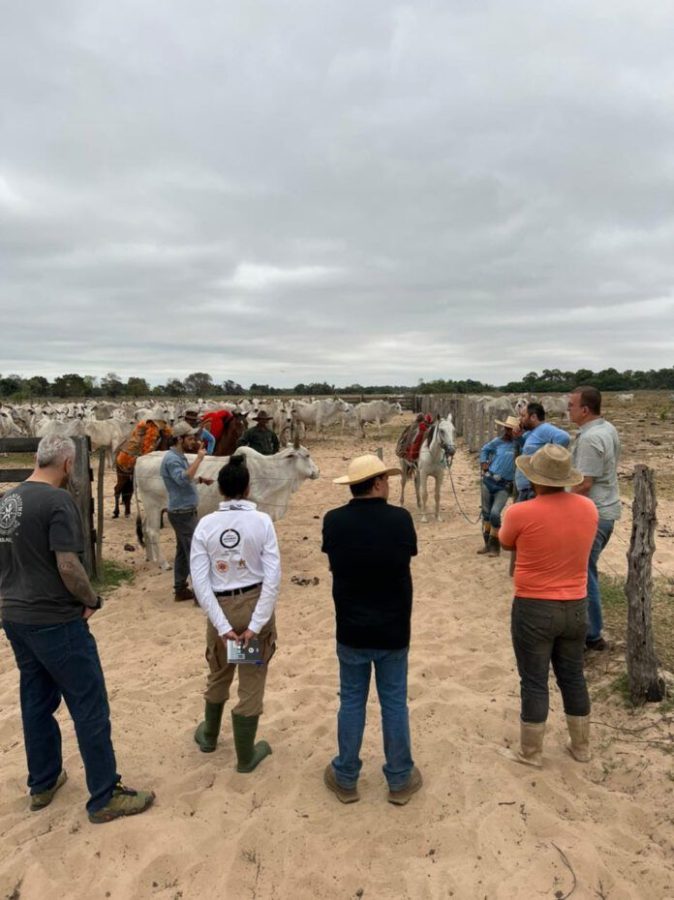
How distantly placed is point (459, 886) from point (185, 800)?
1.74 meters

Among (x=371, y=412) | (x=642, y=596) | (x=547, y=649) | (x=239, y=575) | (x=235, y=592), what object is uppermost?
(x=371, y=412)

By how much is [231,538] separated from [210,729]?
1569mm

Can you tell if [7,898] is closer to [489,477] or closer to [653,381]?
[489,477]

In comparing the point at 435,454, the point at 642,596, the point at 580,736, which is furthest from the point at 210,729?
the point at 435,454

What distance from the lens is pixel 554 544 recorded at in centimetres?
343

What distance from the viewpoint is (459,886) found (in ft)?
9.36

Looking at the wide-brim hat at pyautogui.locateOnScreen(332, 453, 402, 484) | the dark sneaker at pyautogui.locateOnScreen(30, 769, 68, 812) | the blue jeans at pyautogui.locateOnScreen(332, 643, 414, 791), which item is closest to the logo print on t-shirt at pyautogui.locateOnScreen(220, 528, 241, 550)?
the wide-brim hat at pyautogui.locateOnScreen(332, 453, 402, 484)

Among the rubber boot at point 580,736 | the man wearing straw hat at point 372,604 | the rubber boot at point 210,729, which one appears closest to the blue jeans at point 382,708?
the man wearing straw hat at point 372,604

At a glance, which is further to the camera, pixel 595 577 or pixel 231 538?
pixel 595 577

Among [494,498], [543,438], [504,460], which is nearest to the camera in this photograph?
[543,438]

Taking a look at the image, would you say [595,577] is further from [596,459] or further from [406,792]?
[406,792]

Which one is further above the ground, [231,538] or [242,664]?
[231,538]

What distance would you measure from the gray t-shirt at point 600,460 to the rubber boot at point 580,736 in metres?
1.75

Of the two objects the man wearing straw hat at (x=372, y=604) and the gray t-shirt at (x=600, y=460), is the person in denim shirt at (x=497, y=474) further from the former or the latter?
the man wearing straw hat at (x=372, y=604)
